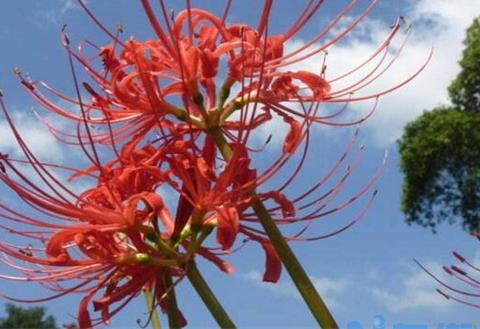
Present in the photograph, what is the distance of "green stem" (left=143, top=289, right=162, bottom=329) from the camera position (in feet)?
4.18

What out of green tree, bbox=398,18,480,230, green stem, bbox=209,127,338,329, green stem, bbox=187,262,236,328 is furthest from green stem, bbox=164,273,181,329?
green tree, bbox=398,18,480,230

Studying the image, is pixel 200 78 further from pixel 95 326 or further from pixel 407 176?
pixel 407 176

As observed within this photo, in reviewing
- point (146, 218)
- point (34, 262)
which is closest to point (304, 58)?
point (146, 218)

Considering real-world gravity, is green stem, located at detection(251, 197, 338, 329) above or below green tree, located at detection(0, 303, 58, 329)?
below

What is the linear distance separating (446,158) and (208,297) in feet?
41.0

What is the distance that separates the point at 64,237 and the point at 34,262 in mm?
109

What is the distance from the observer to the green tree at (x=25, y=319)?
26344 mm

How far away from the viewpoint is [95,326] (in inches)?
52.5

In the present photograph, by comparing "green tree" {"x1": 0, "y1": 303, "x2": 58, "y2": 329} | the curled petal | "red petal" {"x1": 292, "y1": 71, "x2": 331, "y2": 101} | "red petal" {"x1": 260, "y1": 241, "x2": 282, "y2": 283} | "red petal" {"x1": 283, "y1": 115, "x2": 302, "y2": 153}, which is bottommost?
the curled petal

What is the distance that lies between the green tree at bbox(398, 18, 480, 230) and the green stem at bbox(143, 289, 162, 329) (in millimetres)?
11906

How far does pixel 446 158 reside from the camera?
13.3m

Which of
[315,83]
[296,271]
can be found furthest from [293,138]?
[296,271]

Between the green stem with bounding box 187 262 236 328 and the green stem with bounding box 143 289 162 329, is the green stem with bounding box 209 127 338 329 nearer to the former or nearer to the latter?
the green stem with bounding box 187 262 236 328

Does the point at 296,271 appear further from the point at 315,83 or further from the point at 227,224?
the point at 315,83
